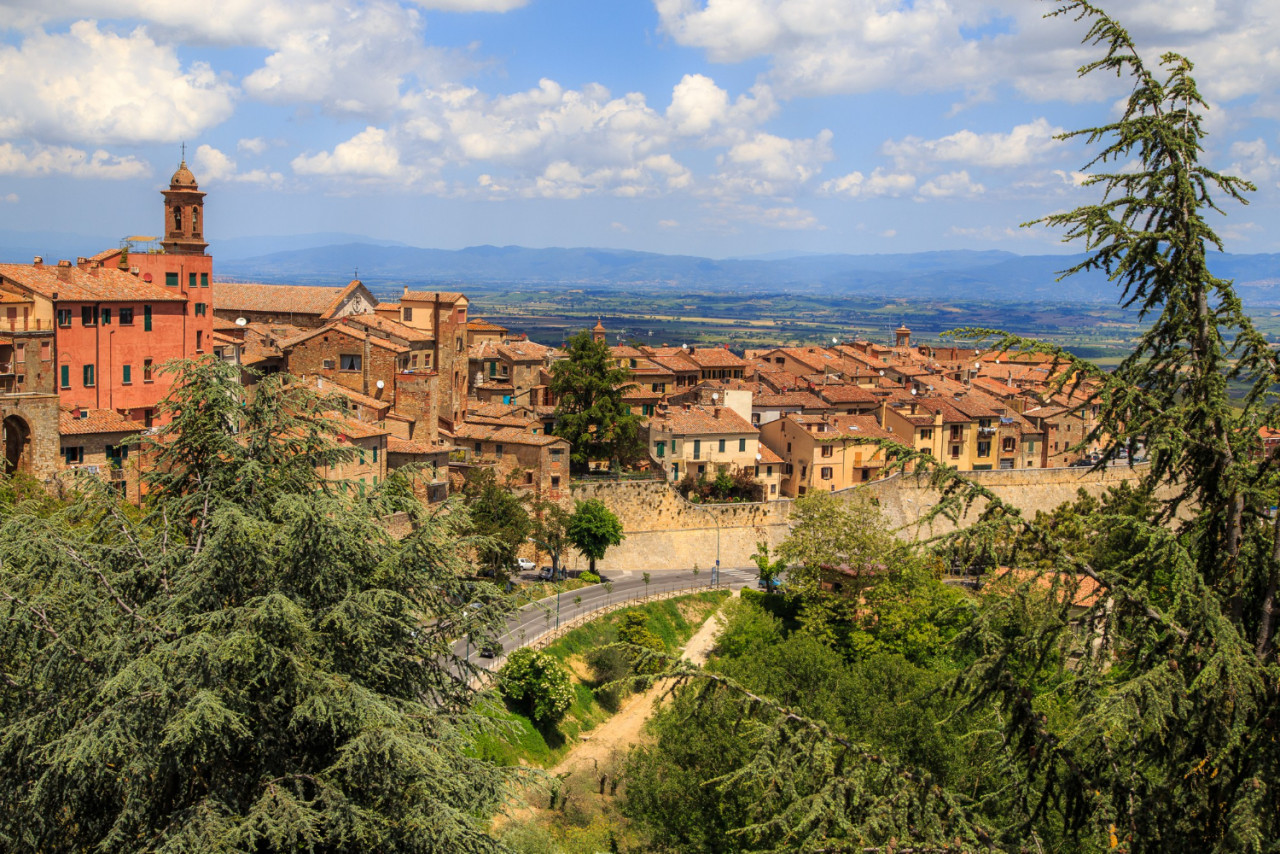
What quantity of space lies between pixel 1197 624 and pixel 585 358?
45.9 meters

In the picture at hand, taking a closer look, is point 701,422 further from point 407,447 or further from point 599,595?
point 407,447

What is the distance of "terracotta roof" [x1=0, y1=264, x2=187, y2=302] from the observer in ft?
124

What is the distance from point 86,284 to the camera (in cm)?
3972

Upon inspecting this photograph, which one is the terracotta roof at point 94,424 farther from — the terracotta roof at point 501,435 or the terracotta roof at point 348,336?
the terracotta roof at point 501,435

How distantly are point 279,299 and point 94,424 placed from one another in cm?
2315

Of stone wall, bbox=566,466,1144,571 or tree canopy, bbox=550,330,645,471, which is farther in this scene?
tree canopy, bbox=550,330,645,471

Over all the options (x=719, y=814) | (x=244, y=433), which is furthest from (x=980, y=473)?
(x=244, y=433)

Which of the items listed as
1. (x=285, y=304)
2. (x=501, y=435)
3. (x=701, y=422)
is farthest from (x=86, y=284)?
(x=701, y=422)

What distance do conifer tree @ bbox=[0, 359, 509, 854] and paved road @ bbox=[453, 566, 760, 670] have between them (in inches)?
862

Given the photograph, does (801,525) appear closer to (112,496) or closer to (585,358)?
(585,358)

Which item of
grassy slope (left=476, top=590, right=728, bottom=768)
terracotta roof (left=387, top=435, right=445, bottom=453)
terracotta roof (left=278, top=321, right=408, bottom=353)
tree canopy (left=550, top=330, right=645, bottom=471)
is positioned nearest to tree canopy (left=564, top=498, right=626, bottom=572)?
grassy slope (left=476, top=590, right=728, bottom=768)

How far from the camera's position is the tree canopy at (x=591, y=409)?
169 ft

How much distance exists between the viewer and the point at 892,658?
34625 mm

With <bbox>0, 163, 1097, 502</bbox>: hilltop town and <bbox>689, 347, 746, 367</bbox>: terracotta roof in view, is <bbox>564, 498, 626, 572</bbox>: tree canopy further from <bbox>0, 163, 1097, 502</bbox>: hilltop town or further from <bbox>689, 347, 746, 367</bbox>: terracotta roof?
<bbox>689, 347, 746, 367</bbox>: terracotta roof
